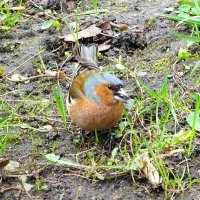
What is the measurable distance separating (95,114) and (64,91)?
3.19 feet

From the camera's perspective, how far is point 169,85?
16.0ft

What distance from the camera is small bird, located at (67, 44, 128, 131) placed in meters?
4.11

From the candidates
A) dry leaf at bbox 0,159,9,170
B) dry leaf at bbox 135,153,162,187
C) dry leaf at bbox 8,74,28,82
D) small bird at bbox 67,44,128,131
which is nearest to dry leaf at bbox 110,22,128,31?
dry leaf at bbox 8,74,28,82

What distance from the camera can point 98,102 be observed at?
13.5 feet

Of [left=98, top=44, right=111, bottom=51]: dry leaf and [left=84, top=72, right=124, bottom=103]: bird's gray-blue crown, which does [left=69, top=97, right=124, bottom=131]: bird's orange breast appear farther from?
[left=98, top=44, right=111, bottom=51]: dry leaf

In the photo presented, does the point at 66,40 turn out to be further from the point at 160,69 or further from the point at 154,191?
the point at 154,191

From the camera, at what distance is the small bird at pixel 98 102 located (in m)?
4.11

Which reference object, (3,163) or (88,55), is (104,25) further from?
(3,163)

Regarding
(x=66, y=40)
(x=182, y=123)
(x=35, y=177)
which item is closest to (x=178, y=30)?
(x=66, y=40)

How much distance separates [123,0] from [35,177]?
9.33 feet

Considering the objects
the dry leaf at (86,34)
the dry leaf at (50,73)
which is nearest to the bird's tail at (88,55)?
the dry leaf at (50,73)

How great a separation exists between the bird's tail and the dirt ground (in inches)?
12.0

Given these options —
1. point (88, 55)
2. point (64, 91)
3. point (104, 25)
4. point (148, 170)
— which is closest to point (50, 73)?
point (64, 91)

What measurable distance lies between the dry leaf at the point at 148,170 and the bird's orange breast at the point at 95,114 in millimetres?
400
